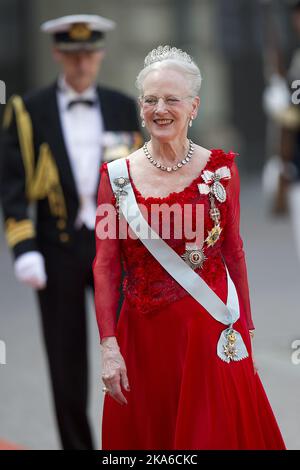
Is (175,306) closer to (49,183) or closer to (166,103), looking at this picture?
(166,103)

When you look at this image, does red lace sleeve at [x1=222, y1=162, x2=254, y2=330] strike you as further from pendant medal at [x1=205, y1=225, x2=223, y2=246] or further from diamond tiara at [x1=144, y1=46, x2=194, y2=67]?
diamond tiara at [x1=144, y1=46, x2=194, y2=67]

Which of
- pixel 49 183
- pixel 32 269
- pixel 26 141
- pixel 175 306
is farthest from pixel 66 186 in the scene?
pixel 175 306

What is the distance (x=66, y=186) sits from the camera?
4.42 m

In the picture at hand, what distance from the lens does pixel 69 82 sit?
452 centimetres

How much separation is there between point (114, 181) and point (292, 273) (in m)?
6.16

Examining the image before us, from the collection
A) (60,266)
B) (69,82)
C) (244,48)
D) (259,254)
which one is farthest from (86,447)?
(244,48)

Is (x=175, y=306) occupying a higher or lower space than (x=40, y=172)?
lower

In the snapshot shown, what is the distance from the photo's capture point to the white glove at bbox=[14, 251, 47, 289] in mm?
4258

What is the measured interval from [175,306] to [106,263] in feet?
0.73

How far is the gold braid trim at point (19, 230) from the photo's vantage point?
14.4 feet

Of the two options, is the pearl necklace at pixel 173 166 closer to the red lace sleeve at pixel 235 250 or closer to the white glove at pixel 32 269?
the red lace sleeve at pixel 235 250

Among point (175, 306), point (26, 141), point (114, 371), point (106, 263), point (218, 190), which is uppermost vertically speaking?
point (26, 141)

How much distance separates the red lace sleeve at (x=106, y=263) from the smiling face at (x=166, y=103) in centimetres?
21
